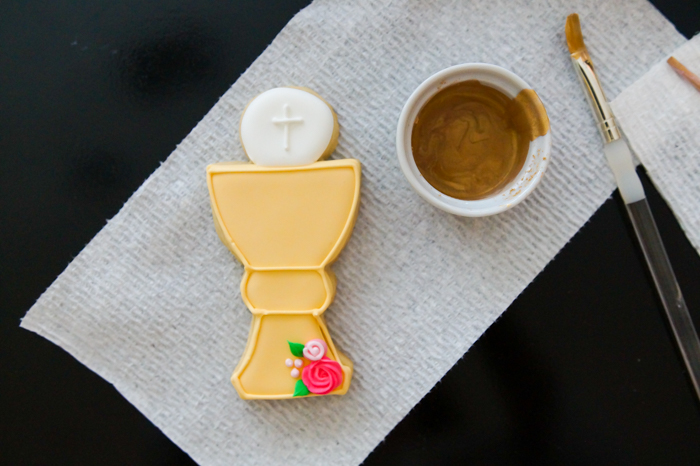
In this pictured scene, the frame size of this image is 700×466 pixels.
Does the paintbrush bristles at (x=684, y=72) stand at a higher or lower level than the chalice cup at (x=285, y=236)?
higher

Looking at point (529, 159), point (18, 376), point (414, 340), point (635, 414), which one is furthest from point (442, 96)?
point (18, 376)

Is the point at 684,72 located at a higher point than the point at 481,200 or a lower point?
higher

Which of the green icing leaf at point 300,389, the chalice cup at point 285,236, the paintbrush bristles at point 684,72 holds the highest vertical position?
the paintbrush bristles at point 684,72

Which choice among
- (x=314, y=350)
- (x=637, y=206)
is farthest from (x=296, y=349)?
(x=637, y=206)

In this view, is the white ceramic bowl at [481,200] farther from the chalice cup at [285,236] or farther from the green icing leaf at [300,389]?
the green icing leaf at [300,389]

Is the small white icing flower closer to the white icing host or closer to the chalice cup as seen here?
the chalice cup

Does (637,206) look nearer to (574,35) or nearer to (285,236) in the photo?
(574,35)

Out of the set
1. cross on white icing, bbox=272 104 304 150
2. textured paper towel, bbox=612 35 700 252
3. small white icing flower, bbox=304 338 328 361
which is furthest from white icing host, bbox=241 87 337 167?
textured paper towel, bbox=612 35 700 252

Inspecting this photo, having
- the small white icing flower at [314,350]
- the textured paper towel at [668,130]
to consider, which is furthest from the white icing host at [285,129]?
the textured paper towel at [668,130]

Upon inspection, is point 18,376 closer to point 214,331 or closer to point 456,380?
point 214,331

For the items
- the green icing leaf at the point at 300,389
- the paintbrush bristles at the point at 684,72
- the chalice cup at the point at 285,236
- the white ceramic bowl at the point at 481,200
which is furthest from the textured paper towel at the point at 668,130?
the green icing leaf at the point at 300,389
